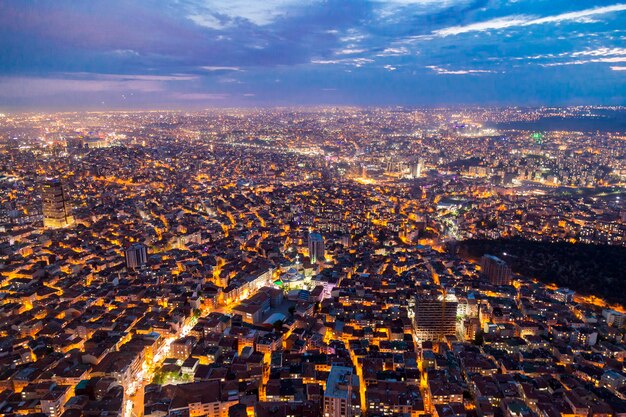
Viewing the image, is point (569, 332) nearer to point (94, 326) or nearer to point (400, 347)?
point (400, 347)

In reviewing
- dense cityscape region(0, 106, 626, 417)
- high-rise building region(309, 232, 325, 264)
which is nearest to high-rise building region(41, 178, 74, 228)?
dense cityscape region(0, 106, 626, 417)

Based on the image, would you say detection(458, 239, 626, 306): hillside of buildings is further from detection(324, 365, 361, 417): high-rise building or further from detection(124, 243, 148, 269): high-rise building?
detection(124, 243, 148, 269): high-rise building

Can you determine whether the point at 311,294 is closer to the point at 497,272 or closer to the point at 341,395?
the point at 341,395

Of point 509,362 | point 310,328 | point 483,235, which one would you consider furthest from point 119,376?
point 483,235

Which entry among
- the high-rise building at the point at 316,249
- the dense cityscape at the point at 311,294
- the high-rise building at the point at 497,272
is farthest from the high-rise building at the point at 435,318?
the high-rise building at the point at 316,249

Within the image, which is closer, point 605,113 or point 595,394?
point 595,394

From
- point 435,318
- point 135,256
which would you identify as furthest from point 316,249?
point 135,256

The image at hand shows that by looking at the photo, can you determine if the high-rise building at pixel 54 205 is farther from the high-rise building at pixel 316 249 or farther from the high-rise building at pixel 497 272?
the high-rise building at pixel 497 272
